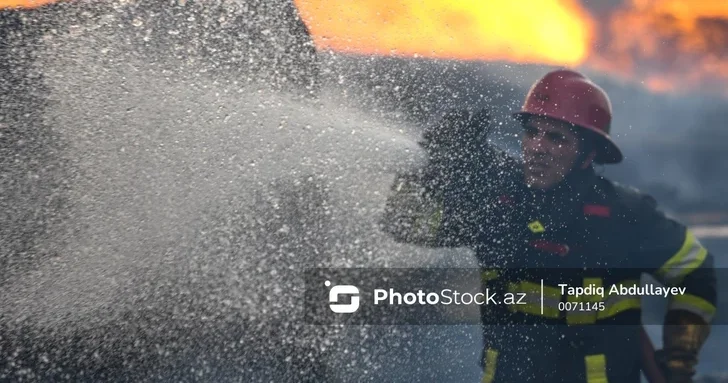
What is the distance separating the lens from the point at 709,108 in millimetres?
1531

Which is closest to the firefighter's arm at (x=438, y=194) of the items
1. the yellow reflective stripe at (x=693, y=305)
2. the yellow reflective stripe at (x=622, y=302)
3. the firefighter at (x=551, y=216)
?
the firefighter at (x=551, y=216)

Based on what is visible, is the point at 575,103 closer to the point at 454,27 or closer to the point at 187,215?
the point at 454,27

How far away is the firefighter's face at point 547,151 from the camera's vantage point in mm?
1540

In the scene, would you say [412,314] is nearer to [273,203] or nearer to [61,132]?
Answer: [273,203]

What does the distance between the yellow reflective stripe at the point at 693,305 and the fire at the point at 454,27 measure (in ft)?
1.85

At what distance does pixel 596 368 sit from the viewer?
5.40 ft

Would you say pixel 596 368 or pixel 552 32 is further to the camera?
pixel 596 368

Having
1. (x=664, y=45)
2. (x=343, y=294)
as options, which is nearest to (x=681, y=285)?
(x=664, y=45)

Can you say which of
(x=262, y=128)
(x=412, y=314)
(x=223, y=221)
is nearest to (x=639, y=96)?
(x=412, y=314)

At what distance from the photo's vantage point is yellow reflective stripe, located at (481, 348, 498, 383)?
158 centimetres

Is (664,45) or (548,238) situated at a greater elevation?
(664,45)

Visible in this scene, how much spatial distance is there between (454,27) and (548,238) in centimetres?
49

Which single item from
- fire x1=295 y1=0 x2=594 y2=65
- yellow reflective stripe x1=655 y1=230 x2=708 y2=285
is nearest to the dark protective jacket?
yellow reflective stripe x1=655 y1=230 x2=708 y2=285

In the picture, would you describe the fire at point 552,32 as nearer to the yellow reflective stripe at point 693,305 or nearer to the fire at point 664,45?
A: the fire at point 664,45
